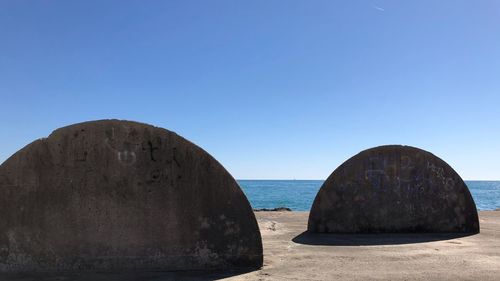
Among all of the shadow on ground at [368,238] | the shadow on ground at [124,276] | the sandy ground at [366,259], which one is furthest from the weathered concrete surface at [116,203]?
the shadow on ground at [368,238]

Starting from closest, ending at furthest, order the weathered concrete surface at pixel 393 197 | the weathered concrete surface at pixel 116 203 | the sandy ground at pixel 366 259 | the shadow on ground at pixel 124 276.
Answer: the shadow on ground at pixel 124 276 < the sandy ground at pixel 366 259 < the weathered concrete surface at pixel 116 203 < the weathered concrete surface at pixel 393 197

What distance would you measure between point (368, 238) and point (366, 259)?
2635mm

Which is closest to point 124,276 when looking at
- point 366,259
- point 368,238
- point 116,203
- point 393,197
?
point 116,203

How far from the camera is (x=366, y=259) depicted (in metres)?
8.48

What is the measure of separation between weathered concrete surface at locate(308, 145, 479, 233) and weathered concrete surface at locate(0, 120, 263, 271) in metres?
4.76

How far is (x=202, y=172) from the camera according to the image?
748 cm

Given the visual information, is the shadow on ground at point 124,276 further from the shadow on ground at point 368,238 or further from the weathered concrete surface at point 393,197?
the weathered concrete surface at point 393,197

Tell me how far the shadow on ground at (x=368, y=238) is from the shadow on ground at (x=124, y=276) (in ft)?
11.7

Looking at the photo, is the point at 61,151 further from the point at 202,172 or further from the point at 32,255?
the point at 202,172

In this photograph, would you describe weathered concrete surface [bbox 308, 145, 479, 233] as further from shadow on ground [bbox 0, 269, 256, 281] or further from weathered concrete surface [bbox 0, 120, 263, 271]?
shadow on ground [bbox 0, 269, 256, 281]

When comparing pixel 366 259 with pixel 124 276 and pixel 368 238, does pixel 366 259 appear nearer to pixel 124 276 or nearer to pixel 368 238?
pixel 368 238

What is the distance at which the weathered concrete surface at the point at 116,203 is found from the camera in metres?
7.30

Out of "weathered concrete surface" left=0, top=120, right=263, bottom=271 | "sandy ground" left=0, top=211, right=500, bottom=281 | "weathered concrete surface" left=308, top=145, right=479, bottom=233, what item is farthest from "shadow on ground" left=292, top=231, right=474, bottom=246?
"weathered concrete surface" left=0, top=120, right=263, bottom=271

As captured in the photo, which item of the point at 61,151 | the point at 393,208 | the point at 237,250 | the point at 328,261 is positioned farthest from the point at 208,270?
the point at 393,208
